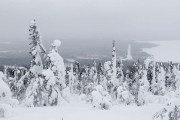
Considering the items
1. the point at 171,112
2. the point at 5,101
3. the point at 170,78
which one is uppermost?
the point at 171,112

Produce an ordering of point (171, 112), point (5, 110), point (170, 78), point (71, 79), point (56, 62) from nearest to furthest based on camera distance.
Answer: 1. point (171, 112)
2. point (5, 110)
3. point (56, 62)
4. point (170, 78)
5. point (71, 79)

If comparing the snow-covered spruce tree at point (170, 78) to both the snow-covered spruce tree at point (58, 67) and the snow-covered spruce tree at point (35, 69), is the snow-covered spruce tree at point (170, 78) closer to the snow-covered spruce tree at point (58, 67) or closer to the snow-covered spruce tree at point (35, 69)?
the snow-covered spruce tree at point (58, 67)

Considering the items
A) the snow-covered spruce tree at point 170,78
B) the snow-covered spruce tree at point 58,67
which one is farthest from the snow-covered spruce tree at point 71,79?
the snow-covered spruce tree at point 58,67

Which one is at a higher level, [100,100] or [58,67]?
[58,67]

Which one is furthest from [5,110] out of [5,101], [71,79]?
[71,79]

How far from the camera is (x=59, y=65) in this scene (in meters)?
32.3

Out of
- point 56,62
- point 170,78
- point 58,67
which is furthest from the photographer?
point 170,78

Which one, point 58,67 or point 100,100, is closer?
point 100,100

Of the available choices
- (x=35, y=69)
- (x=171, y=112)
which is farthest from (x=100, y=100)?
(x=35, y=69)

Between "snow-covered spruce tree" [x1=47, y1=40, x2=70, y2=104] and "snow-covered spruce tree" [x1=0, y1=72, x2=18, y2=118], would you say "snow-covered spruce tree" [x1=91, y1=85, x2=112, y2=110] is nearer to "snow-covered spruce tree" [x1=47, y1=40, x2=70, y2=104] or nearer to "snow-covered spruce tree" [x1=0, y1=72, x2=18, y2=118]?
"snow-covered spruce tree" [x1=0, y1=72, x2=18, y2=118]

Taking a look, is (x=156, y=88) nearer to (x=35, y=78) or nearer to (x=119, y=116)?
(x=35, y=78)

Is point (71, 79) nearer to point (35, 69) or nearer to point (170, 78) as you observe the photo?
point (170, 78)

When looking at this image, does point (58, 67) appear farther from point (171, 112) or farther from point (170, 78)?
point (170, 78)

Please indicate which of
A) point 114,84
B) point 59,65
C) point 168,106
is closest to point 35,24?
point 59,65
